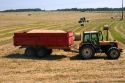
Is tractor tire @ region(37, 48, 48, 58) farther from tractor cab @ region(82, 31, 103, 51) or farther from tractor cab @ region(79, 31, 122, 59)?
tractor cab @ region(82, 31, 103, 51)

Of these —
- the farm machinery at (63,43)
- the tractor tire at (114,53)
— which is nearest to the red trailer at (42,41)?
the farm machinery at (63,43)

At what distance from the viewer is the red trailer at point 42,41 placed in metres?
20.9

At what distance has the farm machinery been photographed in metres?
20.2

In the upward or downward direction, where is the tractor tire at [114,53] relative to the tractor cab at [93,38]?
downward

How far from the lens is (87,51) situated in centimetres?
2022

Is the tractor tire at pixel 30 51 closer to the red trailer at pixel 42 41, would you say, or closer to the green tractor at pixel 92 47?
the red trailer at pixel 42 41

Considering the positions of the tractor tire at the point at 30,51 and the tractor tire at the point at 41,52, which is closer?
the tractor tire at the point at 41,52

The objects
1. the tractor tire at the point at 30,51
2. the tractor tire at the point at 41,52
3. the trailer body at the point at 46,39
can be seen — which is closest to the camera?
the trailer body at the point at 46,39

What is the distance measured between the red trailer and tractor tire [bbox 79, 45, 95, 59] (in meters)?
1.19

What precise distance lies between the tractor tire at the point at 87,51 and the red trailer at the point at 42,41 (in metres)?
1.19

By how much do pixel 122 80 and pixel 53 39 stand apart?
27.1ft

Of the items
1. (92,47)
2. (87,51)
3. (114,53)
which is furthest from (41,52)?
(114,53)

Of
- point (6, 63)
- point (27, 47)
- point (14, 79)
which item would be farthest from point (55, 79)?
point (27, 47)

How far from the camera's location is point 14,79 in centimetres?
1404
